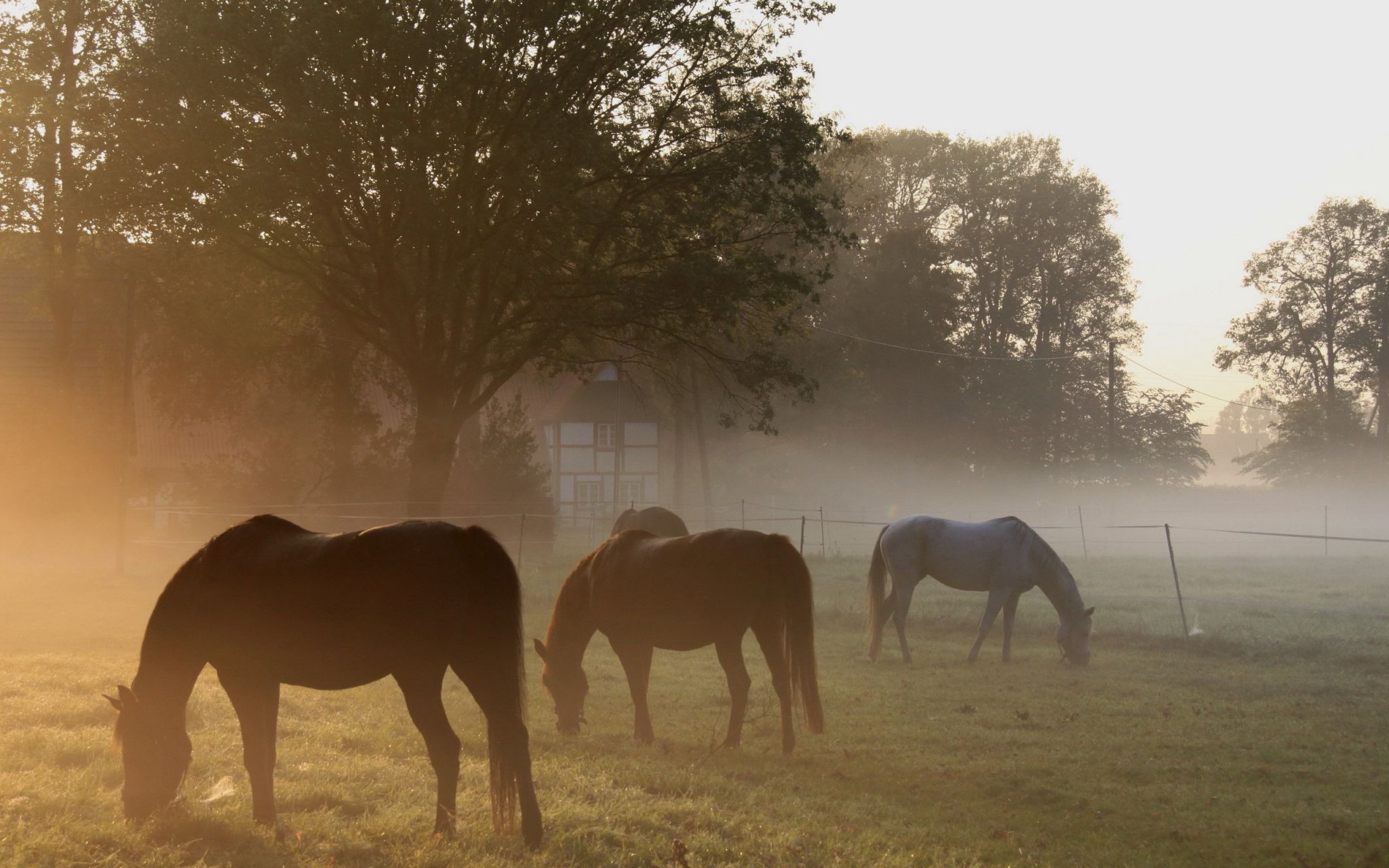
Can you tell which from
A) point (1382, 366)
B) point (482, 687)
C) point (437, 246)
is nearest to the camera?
point (482, 687)

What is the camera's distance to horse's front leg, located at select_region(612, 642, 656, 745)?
8.70m

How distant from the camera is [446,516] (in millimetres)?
23359

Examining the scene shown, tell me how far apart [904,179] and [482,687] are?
48.8m

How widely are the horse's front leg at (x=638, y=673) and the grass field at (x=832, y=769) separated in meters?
0.21

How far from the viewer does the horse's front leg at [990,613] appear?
523 inches

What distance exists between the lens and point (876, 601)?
13.8 meters

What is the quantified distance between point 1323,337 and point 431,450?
47177 millimetres

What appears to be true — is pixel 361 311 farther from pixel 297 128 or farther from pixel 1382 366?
pixel 1382 366

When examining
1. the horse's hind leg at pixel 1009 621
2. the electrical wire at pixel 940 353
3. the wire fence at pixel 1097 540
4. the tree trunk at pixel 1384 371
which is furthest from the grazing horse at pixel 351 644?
the tree trunk at pixel 1384 371

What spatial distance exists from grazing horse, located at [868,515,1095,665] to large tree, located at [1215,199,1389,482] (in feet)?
139

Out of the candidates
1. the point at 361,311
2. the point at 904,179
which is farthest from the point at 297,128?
the point at 904,179

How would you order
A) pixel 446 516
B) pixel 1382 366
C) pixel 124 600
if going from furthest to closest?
pixel 1382 366 → pixel 446 516 → pixel 124 600

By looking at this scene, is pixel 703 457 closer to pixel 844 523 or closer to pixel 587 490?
pixel 844 523

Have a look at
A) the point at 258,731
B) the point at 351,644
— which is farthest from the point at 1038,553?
the point at 258,731
